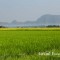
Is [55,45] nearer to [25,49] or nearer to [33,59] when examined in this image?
[25,49]

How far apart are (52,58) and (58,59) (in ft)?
0.75

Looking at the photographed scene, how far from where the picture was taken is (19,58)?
8.66 m

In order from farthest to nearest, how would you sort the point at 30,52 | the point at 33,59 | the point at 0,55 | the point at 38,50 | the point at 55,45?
the point at 55,45, the point at 38,50, the point at 30,52, the point at 0,55, the point at 33,59

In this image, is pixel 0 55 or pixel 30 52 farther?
pixel 30 52

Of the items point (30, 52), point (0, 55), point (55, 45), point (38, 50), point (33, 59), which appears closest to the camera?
point (33, 59)

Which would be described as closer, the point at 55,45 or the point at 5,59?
the point at 5,59

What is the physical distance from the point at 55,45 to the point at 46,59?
18.7 ft

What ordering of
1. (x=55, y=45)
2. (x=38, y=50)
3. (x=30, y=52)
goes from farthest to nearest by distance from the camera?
(x=55, y=45)
(x=38, y=50)
(x=30, y=52)

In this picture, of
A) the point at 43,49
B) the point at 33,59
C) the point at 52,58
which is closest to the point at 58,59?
the point at 52,58

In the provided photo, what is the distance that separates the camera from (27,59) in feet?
27.2

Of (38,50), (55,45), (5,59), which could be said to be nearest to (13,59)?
(5,59)

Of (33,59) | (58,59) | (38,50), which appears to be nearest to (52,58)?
(58,59)

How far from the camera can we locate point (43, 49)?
1198cm

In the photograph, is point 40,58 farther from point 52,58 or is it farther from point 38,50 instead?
point 38,50
